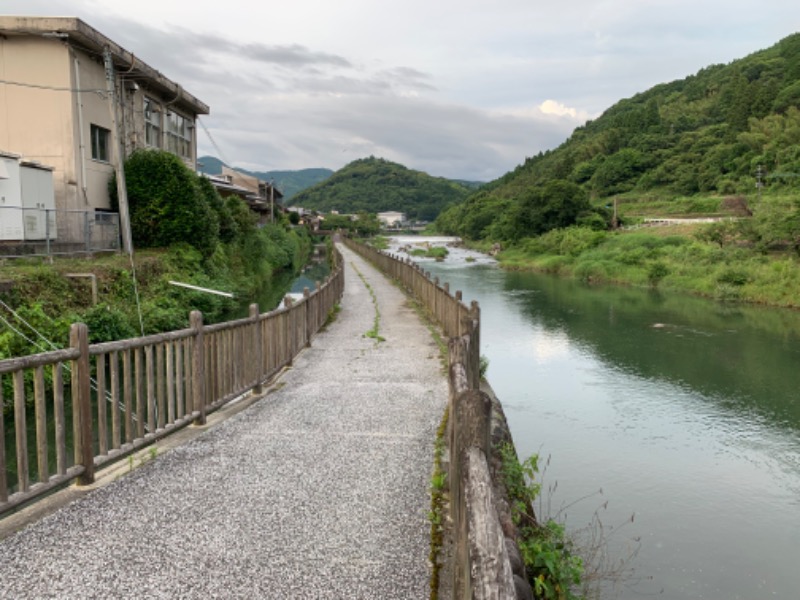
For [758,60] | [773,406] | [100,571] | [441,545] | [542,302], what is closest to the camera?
[100,571]

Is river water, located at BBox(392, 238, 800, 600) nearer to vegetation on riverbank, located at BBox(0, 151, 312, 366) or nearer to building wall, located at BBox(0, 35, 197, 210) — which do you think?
vegetation on riverbank, located at BBox(0, 151, 312, 366)

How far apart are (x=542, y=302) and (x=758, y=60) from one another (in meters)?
93.3

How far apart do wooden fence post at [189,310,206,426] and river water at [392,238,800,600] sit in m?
4.20

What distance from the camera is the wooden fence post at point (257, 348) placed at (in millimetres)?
8250

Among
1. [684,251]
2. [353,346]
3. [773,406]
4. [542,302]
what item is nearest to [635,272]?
[684,251]

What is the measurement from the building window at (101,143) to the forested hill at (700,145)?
45.2 meters

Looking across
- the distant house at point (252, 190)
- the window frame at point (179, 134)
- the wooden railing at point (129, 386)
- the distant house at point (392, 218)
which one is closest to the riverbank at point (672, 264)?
the distant house at point (252, 190)

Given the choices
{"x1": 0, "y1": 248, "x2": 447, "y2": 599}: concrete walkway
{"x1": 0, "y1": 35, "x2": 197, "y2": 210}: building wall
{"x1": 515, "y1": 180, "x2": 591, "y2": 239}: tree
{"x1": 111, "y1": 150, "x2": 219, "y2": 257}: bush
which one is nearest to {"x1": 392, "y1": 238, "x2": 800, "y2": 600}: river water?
{"x1": 0, "y1": 248, "x2": 447, "y2": 599}: concrete walkway

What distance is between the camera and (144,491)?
16.1 ft

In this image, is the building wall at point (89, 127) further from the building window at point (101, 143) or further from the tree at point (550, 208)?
the tree at point (550, 208)

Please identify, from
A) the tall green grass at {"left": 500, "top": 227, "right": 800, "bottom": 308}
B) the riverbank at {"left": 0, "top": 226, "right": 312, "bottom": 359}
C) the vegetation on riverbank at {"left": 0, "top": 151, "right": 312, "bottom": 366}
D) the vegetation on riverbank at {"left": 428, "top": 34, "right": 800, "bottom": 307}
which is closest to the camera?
the riverbank at {"left": 0, "top": 226, "right": 312, "bottom": 359}

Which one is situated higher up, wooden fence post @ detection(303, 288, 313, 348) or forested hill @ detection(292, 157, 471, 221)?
forested hill @ detection(292, 157, 471, 221)

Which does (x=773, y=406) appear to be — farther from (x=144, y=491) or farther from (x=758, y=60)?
(x=758, y=60)

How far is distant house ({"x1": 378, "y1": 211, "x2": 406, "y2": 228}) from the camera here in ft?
539
